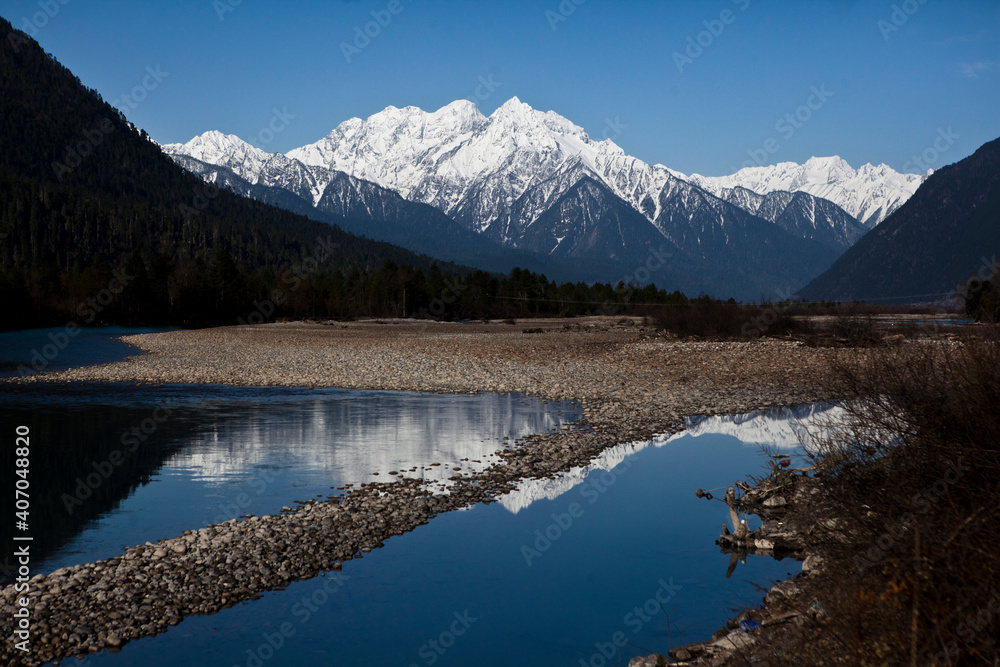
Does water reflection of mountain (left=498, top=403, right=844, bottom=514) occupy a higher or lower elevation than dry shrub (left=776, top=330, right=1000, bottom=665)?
lower

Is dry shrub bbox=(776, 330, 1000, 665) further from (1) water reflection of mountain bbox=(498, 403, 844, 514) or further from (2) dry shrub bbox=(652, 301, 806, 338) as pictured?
(2) dry shrub bbox=(652, 301, 806, 338)

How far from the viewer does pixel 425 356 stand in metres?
41.1

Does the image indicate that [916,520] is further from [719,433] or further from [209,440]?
[209,440]

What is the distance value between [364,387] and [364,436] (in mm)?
11129

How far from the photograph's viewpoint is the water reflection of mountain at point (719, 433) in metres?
13.6

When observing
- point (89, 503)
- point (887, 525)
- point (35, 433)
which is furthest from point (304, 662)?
point (35, 433)

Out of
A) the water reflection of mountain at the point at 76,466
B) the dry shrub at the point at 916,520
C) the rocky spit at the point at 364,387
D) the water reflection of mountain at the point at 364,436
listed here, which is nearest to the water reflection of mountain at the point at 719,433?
the rocky spit at the point at 364,387

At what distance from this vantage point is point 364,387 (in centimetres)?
2989

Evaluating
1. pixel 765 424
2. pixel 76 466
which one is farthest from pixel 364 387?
pixel 765 424

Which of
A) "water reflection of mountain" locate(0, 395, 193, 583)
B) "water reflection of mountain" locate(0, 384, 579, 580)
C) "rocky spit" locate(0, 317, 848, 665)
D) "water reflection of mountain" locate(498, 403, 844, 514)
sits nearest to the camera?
"rocky spit" locate(0, 317, 848, 665)

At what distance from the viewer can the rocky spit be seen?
823cm

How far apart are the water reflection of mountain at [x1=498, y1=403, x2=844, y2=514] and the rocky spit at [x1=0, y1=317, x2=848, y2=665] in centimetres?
35

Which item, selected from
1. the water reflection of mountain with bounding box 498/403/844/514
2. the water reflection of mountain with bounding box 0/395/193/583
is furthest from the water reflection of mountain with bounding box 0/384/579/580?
the water reflection of mountain with bounding box 498/403/844/514

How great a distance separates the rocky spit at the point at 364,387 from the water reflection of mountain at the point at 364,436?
53.1 inches
